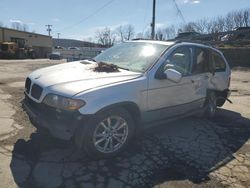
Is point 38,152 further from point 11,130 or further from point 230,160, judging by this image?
point 230,160

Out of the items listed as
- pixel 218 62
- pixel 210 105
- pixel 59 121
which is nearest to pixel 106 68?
pixel 59 121

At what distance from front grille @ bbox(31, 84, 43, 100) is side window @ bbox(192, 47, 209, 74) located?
2.92 meters

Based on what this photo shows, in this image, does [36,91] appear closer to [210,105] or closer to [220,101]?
[210,105]

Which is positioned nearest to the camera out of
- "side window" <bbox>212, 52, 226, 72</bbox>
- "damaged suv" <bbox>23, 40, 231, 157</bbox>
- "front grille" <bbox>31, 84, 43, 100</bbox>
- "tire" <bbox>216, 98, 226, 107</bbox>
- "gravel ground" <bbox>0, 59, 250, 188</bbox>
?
"gravel ground" <bbox>0, 59, 250, 188</bbox>

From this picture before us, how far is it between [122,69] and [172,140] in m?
1.56

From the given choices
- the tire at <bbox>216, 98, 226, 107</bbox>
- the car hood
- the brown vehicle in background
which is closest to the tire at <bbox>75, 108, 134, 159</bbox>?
the car hood

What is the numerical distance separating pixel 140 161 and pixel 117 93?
106 centimetres

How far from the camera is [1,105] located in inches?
260

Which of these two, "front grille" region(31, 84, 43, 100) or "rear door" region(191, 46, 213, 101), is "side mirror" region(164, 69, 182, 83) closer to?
"rear door" region(191, 46, 213, 101)

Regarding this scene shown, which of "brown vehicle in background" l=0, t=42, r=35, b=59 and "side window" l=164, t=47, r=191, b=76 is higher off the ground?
"side window" l=164, t=47, r=191, b=76

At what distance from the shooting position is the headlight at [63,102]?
3.53 m

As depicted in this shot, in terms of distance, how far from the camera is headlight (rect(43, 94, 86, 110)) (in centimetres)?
353

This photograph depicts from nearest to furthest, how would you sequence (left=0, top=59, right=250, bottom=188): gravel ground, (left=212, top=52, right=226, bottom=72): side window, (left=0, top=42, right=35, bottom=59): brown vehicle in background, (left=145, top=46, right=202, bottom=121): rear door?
(left=0, top=59, right=250, bottom=188): gravel ground → (left=145, top=46, right=202, bottom=121): rear door → (left=212, top=52, right=226, bottom=72): side window → (left=0, top=42, right=35, bottom=59): brown vehicle in background

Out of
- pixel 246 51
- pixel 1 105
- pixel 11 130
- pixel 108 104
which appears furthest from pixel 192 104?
pixel 246 51
